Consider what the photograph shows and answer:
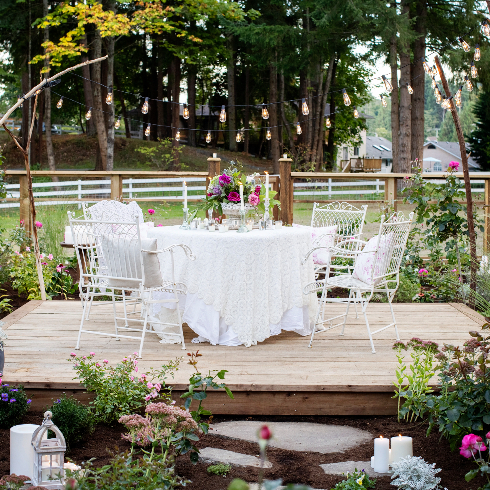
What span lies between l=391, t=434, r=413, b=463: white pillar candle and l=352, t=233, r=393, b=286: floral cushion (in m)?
A: 1.54

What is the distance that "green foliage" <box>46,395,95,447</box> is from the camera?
279 centimetres

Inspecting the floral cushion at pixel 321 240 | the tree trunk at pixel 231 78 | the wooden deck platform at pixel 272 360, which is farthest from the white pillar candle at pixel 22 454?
the tree trunk at pixel 231 78

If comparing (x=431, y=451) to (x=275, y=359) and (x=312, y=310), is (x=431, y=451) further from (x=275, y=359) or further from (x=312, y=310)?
(x=312, y=310)

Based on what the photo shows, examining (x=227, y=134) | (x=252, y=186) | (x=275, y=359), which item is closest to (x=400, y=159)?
(x=252, y=186)

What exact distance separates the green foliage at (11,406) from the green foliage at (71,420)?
0.26 metres

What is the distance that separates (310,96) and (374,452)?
2024 centimetres

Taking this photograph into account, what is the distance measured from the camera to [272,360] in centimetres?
391

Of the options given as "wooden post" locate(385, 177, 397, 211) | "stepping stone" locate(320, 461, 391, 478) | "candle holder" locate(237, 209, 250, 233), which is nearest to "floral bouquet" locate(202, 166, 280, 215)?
"candle holder" locate(237, 209, 250, 233)

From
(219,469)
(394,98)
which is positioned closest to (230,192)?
(219,469)

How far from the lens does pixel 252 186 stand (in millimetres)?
4727

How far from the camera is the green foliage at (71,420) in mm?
2793

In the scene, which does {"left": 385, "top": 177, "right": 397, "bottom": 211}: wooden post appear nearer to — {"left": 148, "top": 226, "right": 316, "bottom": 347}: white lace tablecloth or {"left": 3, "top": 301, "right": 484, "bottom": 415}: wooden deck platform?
{"left": 3, "top": 301, "right": 484, "bottom": 415}: wooden deck platform

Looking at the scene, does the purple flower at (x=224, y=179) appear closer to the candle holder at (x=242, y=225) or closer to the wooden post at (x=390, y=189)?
the candle holder at (x=242, y=225)

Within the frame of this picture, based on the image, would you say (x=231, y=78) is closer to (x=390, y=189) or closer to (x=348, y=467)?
(x=390, y=189)
